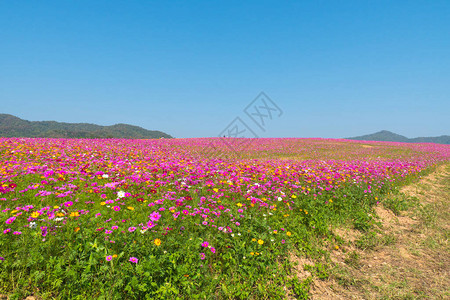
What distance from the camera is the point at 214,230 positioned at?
418 centimetres

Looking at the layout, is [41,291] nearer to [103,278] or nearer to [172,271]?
[103,278]

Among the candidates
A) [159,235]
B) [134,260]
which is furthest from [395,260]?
[134,260]

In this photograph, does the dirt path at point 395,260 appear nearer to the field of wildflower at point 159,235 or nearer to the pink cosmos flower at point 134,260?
the field of wildflower at point 159,235

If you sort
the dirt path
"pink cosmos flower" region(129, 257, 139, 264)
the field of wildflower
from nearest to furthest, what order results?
1. the field of wildflower
2. "pink cosmos flower" region(129, 257, 139, 264)
3. the dirt path

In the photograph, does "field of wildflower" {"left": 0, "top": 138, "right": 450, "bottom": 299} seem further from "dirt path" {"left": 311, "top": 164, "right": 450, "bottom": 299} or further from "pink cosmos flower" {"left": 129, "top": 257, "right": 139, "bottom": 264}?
"dirt path" {"left": 311, "top": 164, "right": 450, "bottom": 299}

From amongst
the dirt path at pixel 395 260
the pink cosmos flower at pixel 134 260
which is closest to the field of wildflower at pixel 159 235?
the pink cosmos flower at pixel 134 260

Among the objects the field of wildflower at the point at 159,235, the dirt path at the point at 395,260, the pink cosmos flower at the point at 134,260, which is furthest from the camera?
the dirt path at the point at 395,260

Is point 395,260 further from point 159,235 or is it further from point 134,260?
point 134,260

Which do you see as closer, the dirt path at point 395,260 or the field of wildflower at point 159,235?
the field of wildflower at point 159,235

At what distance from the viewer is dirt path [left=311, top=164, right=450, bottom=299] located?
12.1 feet

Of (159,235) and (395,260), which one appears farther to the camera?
(395,260)

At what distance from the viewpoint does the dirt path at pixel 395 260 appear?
3.68 metres

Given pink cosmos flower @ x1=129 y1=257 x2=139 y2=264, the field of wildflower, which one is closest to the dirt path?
the field of wildflower

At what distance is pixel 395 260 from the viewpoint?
15.2 feet
